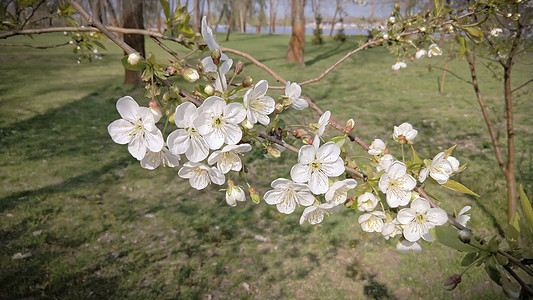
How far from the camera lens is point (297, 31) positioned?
11672mm

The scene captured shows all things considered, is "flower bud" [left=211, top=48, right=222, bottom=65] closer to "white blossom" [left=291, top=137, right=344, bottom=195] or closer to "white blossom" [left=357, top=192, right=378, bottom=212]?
"white blossom" [left=291, top=137, right=344, bottom=195]

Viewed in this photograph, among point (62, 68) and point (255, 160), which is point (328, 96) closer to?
point (255, 160)

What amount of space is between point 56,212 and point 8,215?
1.29 ft

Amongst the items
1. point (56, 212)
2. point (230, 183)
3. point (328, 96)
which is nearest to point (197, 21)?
point (328, 96)

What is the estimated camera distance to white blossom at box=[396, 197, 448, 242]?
0.91 meters

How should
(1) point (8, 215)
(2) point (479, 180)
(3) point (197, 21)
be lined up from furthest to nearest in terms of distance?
(3) point (197, 21), (2) point (479, 180), (1) point (8, 215)

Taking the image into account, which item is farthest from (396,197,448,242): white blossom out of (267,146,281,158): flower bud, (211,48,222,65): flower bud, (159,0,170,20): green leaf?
(159,0,170,20): green leaf

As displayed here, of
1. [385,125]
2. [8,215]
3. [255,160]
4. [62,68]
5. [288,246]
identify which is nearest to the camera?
[288,246]

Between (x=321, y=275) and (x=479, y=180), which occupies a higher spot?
(x=479, y=180)

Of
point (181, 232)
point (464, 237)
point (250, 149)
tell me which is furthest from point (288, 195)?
point (181, 232)

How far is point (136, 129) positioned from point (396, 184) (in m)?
0.65

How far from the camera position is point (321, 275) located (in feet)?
8.99

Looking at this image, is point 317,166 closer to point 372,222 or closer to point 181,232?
point 372,222

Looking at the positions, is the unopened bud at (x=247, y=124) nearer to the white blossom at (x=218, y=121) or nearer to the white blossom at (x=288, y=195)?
the white blossom at (x=218, y=121)
